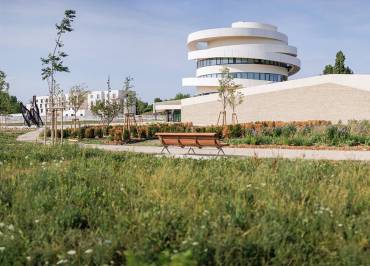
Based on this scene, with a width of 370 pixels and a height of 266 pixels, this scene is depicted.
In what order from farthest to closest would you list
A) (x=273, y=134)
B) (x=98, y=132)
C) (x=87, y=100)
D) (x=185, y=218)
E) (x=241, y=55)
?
(x=87, y=100)
(x=241, y=55)
(x=98, y=132)
(x=273, y=134)
(x=185, y=218)

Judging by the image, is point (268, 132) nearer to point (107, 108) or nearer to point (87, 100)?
point (107, 108)

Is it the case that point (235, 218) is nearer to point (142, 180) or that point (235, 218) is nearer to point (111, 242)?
point (111, 242)

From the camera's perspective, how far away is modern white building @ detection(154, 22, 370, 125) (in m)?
42.5

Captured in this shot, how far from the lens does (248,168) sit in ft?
27.3

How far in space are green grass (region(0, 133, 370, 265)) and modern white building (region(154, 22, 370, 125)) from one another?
36704 mm

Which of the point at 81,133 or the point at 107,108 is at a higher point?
the point at 107,108

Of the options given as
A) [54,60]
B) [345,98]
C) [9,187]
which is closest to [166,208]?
[9,187]

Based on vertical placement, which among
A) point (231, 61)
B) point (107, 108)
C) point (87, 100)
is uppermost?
point (231, 61)

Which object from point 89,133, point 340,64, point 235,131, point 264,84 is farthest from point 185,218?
point 340,64

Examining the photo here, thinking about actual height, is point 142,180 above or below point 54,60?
below

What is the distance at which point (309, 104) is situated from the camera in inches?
1737

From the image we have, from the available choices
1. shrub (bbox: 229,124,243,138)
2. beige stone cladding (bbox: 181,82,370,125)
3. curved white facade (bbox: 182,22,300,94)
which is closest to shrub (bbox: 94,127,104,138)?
shrub (bbox: 229,124,243,138)

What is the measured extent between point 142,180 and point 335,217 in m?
2.75

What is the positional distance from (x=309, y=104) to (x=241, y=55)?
22.4 m
